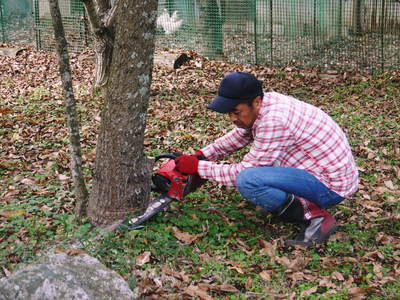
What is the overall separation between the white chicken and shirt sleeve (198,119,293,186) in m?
8.92

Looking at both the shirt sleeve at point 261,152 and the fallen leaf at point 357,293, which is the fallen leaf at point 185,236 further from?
Result: the fallen leaf at point 357,293

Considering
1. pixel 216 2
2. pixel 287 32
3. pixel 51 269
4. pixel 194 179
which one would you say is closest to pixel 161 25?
pixel 216 2

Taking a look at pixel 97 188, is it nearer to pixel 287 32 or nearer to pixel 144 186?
pixel 144 186

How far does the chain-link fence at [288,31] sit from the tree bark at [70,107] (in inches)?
311

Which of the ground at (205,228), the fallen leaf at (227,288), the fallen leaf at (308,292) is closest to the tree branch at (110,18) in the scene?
the ground at (205,228)

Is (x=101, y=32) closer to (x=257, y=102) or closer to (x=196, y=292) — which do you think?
(x=257, y=102)

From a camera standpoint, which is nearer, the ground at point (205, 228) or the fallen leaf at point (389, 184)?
the ground at point (205, 228)

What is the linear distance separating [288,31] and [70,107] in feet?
27.5

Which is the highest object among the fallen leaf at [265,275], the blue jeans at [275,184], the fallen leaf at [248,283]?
the blue jeans at [275,184]

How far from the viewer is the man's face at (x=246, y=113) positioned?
441cm

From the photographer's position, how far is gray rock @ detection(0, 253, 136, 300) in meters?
2.98

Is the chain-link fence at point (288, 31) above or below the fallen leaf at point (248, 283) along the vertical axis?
above

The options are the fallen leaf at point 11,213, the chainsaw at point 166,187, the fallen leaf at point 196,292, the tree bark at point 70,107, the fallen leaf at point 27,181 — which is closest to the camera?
the fallen leaf at point 196,292

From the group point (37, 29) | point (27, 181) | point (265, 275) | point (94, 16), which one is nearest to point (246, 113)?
point (265, 275)
